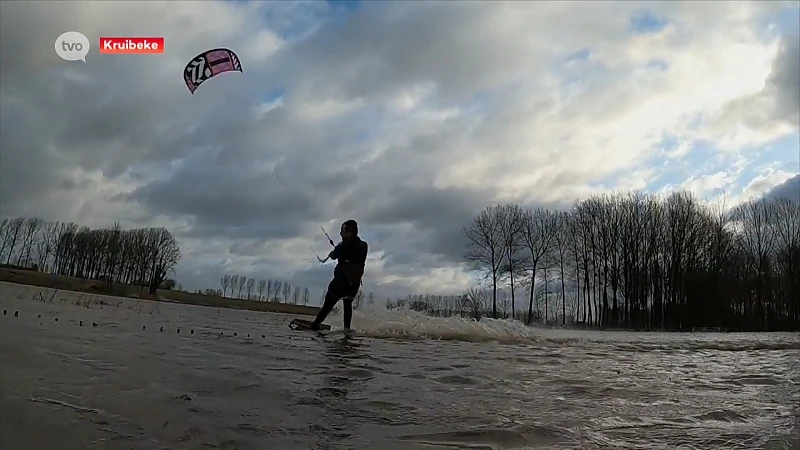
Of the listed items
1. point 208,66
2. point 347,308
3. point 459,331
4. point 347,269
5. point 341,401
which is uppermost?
point 208,66

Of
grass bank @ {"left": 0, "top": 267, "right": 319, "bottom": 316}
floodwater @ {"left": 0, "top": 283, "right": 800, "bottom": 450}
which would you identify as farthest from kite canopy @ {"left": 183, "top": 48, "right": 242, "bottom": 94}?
grass bank @ {"left": 0, "top": 267, "right": 319, "bottom": 316}

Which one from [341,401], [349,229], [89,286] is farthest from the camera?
[89,286]

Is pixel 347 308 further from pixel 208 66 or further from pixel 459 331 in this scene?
pixel 208 66

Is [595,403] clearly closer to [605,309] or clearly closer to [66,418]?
[66,418]

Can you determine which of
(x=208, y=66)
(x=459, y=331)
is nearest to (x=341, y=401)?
(x=459, y=331)

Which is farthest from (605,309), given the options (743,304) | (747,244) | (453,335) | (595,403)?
(595,403)

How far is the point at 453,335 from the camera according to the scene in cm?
1006

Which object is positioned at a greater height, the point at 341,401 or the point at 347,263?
the point at 347,263

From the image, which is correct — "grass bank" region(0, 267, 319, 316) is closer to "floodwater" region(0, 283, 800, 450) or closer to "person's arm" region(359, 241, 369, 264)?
"person's arm" region(359, 241, 369, 264)

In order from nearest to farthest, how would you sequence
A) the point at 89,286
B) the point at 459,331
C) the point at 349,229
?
1. the point at 349,229
2. the point at 459,331
3. the point at 89,286

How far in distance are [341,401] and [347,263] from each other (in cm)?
599

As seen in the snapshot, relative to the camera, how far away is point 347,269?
29.6 feet

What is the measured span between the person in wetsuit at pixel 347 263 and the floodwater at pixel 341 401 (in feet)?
11.9

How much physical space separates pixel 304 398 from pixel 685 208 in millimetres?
56744
